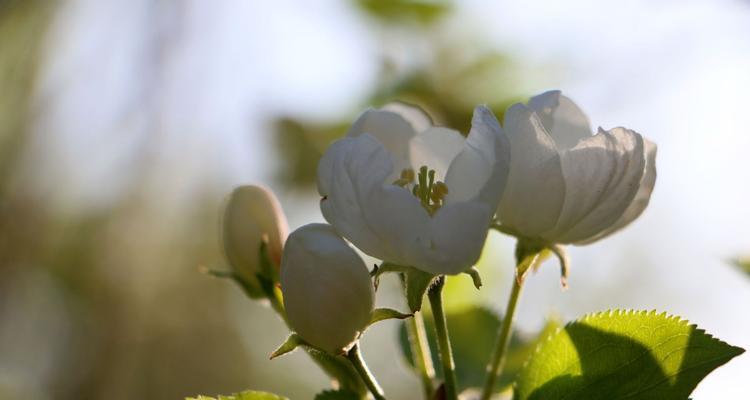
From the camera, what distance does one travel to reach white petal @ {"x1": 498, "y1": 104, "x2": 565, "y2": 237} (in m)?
1.24

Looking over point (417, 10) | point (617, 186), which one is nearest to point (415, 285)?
point (617, 186)

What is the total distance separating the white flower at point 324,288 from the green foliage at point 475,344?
0.57 meters

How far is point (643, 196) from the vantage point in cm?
133

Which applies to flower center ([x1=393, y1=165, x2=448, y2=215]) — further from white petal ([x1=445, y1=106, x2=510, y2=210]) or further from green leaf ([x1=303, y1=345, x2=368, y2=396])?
green leaf ([x1=303, y1=345, x2=368, y2=396])

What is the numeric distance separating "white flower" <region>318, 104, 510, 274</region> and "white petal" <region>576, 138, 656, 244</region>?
10.4 inches

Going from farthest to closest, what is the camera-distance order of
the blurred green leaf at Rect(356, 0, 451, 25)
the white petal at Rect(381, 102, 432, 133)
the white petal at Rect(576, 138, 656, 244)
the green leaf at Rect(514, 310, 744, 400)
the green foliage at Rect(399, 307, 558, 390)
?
the blurred green leaf at Rect(356, 0, 451, 25), the green foliage at Rect(399, 307, 558, 390), the white petal at Rect(381, 102, 432, 133), the white petal at Rect(576, 138, 656, 244), the green leaf at Rect(514, 310, 744, 400)

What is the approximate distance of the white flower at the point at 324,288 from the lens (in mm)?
1171

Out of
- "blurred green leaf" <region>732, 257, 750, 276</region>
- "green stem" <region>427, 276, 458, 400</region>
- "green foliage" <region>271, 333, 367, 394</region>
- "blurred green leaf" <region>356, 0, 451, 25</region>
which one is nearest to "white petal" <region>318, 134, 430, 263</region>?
"green stem" <region>427, 276, 458, 400</region>

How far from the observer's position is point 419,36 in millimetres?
3268

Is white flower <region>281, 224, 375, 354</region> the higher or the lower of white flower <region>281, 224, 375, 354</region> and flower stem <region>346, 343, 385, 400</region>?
the higher

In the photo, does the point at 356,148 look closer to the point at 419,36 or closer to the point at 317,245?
the point at 317,245

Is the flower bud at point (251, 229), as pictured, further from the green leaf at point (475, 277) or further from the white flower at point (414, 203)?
the green leaf at point (475, 277)

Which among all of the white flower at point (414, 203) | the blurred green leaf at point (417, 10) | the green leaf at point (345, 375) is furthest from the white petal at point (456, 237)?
the blurred green leaf at point (417, 10)

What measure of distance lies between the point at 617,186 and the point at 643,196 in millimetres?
82
